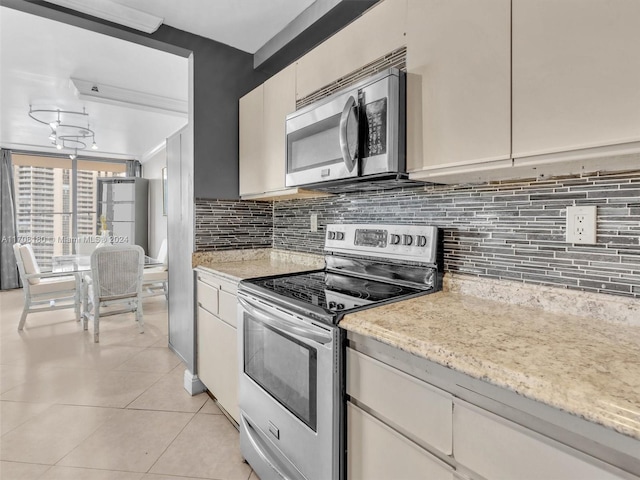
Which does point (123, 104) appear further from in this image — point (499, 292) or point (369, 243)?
point (499, 292)

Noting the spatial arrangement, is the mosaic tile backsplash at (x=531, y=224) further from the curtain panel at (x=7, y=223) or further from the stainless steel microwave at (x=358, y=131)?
the curtain panel at (x=7, y=223)

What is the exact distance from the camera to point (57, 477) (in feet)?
5.28

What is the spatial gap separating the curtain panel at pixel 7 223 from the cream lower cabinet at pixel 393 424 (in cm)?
708

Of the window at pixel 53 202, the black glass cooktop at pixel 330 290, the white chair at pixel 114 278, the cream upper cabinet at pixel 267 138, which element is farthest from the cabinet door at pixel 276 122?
the window at pixel 53 202

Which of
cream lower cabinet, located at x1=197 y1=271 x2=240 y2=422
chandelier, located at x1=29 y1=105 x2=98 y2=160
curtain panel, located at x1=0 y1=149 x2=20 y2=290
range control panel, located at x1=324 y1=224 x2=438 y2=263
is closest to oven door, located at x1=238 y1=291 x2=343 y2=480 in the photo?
cream lower cabinet, located at x1=197 y1=271 x2=240 y2=422

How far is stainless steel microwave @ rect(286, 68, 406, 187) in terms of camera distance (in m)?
1.29

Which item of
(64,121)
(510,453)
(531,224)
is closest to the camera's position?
(510,453)

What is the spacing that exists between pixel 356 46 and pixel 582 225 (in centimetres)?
115

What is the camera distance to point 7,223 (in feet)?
19.2

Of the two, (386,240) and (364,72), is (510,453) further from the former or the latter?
(364,72)

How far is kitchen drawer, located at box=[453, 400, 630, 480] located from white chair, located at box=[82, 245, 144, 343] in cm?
361

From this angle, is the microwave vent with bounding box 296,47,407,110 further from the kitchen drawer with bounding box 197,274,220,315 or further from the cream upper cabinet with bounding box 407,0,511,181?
the kitchen drawer with bounding box 197,274,220,315

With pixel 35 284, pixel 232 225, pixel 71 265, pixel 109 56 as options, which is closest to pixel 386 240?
A: pixel 232 225

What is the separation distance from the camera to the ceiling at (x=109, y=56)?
82.7 inches
